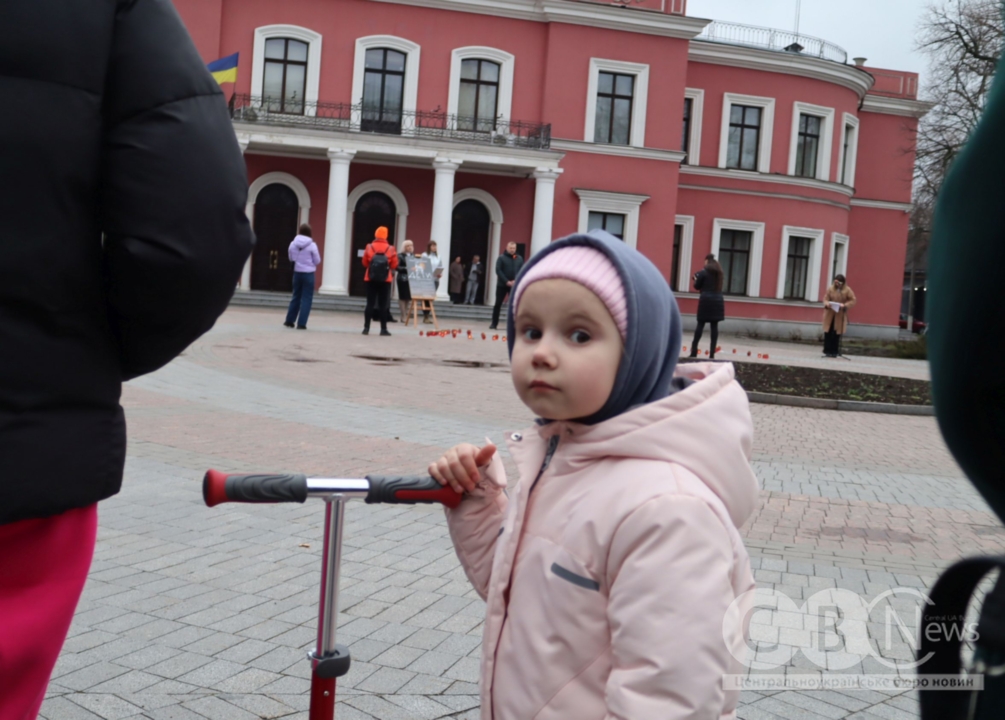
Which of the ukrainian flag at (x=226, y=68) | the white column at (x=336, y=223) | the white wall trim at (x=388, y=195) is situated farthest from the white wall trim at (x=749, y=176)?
the ukrainian flag at (x=226, y=68)

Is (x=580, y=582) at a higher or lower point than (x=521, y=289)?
lower

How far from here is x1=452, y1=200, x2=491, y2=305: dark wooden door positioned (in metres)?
33.9

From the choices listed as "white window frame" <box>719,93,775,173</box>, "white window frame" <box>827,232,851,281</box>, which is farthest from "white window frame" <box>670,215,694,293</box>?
"white window frame" <box>827,232,851,281</box>

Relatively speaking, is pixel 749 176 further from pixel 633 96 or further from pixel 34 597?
pixel 34 597

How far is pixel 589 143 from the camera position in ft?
111

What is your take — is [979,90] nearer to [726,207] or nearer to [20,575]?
[726,207]

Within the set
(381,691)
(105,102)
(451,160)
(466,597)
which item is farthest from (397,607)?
(451,160)

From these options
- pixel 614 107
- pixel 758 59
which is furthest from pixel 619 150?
pixel 758 59

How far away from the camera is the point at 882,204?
136 ft

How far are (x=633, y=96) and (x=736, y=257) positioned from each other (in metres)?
6.98

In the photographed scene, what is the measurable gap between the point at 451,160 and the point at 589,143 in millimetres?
4922

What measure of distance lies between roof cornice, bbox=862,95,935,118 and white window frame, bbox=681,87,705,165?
841cm

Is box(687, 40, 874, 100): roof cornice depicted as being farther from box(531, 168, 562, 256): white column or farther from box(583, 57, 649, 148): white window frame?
box(531, 168, 562, 256): white column

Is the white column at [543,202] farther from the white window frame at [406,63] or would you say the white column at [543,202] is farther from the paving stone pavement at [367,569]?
the paving stone pavement at [367,569]
